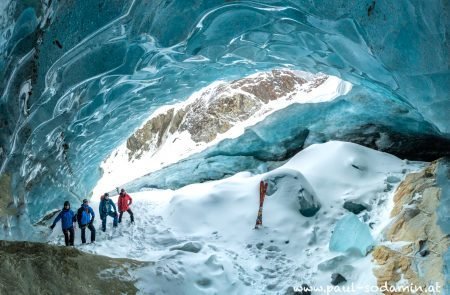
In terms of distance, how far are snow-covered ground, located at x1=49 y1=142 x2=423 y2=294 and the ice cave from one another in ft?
0.14

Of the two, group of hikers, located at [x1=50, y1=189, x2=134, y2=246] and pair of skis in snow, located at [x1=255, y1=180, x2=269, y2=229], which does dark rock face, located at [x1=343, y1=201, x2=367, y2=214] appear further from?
group of hikers, located at [x1=50, y1=189, x2=134, y2=246]

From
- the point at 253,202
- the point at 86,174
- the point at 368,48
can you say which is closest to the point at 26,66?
the point at 368,48

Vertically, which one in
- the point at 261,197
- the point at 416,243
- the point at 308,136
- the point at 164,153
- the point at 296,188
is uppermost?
the point at 164,153

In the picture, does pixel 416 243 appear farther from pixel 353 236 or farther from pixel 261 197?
pixel 261 197

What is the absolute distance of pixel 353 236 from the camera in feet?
26.0

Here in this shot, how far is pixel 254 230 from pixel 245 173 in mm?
3659

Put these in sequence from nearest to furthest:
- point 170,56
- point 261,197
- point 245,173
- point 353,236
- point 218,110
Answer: point 353,236
point 170,56
point 261,197
point 245,173
point 218,110

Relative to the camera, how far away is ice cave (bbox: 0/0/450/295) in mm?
6367

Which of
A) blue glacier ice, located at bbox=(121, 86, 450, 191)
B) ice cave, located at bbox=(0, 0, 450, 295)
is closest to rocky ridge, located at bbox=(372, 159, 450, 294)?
ice cave, located at bbox=(0, 0, 450, 295)

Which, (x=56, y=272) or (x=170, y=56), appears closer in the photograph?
(x=56, y=272)

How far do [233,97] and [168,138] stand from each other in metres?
5.18

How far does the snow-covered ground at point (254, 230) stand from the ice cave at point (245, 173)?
0.14ft

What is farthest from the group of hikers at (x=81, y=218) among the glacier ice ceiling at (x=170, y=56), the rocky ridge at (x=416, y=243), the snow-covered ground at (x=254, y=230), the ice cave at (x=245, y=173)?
the rocky ridge at (x=416, y=243)

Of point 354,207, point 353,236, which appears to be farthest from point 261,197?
point 353,236
